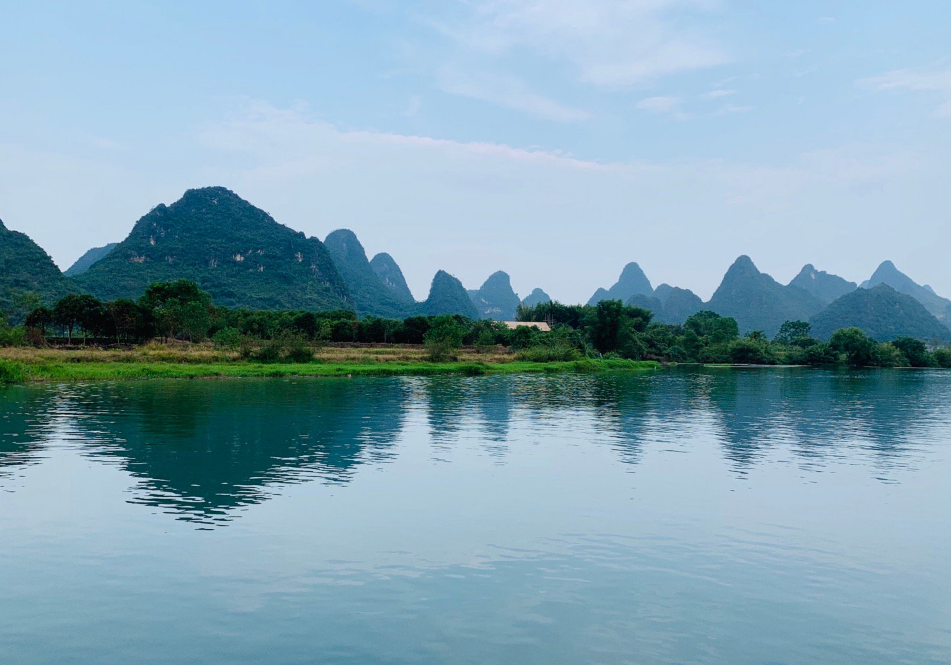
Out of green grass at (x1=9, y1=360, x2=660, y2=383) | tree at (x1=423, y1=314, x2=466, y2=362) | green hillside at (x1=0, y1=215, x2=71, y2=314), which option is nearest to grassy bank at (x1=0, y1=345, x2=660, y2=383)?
green grass at (x1=9, y1=360, x2=660, y2=383)

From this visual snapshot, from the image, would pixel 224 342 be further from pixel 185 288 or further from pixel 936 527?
pixel 936 527

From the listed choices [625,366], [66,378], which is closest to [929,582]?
[66,378]

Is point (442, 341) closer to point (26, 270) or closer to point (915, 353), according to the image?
point (915, 353)

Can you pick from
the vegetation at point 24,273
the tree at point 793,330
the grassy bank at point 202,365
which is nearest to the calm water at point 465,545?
the grassy bank at point 202,365

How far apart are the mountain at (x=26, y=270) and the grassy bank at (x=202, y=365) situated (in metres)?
77.8

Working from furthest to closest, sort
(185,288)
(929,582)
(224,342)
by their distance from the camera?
(185,288)
(224,342)
(929,582)

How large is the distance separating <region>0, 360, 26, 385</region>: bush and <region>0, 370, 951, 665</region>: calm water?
21.6 meters

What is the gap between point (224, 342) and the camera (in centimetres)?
7081

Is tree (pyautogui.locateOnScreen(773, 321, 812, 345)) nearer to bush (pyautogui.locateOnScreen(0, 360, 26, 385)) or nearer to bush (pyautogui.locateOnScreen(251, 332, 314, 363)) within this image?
bush (pyautogui.locateOnScreen(251, 332, 314, 363))

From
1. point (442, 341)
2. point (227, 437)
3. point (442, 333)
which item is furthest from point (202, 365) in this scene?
point (227, 437)

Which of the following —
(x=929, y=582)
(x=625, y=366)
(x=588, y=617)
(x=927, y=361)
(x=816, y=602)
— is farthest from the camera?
(x=927, y=361)

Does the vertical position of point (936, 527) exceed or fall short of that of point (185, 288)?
it falls short

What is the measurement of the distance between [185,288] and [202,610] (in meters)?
87.4

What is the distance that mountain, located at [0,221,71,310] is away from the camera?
127 m
